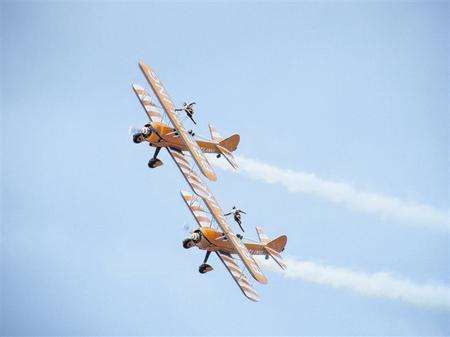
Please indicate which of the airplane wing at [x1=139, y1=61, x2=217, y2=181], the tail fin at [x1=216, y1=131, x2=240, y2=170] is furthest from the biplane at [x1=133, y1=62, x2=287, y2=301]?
the tail fin at [x1=216, y1=131, x2=240, y2=170]

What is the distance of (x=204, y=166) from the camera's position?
2608 inches

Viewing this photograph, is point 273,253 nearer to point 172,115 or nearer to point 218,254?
point 218,254

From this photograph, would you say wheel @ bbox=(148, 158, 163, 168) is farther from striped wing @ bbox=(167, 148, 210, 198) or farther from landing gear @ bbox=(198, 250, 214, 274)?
landing gear @ bbox=(198, 250, 214, 274)

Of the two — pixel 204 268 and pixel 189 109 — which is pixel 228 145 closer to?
pixel 189 109

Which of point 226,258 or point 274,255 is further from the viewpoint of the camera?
point 274,255

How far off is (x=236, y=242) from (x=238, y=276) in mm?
2621

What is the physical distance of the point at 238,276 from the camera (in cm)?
6762

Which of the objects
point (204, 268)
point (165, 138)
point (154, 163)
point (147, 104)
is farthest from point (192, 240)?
point (147, 104)

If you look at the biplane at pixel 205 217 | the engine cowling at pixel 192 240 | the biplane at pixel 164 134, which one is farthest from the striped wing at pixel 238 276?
the biplane at pixel 164 134

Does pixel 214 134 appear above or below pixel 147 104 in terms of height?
above

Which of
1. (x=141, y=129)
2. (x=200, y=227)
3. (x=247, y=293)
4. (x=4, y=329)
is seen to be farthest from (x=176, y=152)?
(x=4, y=329)

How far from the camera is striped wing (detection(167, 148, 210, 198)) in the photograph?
69.9 meters

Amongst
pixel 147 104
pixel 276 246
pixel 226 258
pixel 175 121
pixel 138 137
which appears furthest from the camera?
pixel 147 104

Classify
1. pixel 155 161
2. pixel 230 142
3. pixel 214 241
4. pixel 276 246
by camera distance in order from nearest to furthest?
pixel 214 241, pixel 276 246, pixel 155 161, pixel 230 142
